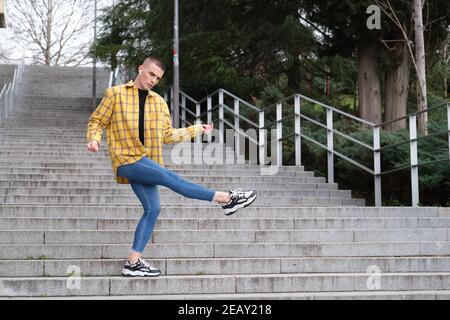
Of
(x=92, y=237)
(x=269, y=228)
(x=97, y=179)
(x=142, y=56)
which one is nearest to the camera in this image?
(x=92, y=237)

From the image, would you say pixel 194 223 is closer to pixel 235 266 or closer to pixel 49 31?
pixel 235 266

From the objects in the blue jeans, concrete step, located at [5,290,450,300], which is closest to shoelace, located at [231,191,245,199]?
the blue jeans

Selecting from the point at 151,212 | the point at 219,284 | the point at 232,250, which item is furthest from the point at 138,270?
the point at 232,250

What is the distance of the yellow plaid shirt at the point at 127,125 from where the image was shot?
5.94m

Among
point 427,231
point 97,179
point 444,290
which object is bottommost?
point 444,290

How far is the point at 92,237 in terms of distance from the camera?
24.2 ft

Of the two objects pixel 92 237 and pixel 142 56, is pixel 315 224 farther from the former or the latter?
pixel 142 56

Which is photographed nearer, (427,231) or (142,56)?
(427,231)

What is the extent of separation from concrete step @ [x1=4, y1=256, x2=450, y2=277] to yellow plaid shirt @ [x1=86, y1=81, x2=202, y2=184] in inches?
35.0

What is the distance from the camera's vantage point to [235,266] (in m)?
6.62

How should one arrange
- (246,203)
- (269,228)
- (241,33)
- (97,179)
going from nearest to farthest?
1. (246,203)
2. (269,228)
3. (97,179)
4. (241,33)

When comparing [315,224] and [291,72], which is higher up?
[291,72]

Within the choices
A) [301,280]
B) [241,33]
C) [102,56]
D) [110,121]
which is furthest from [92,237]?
[102,56]

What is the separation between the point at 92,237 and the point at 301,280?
2.26 metres
